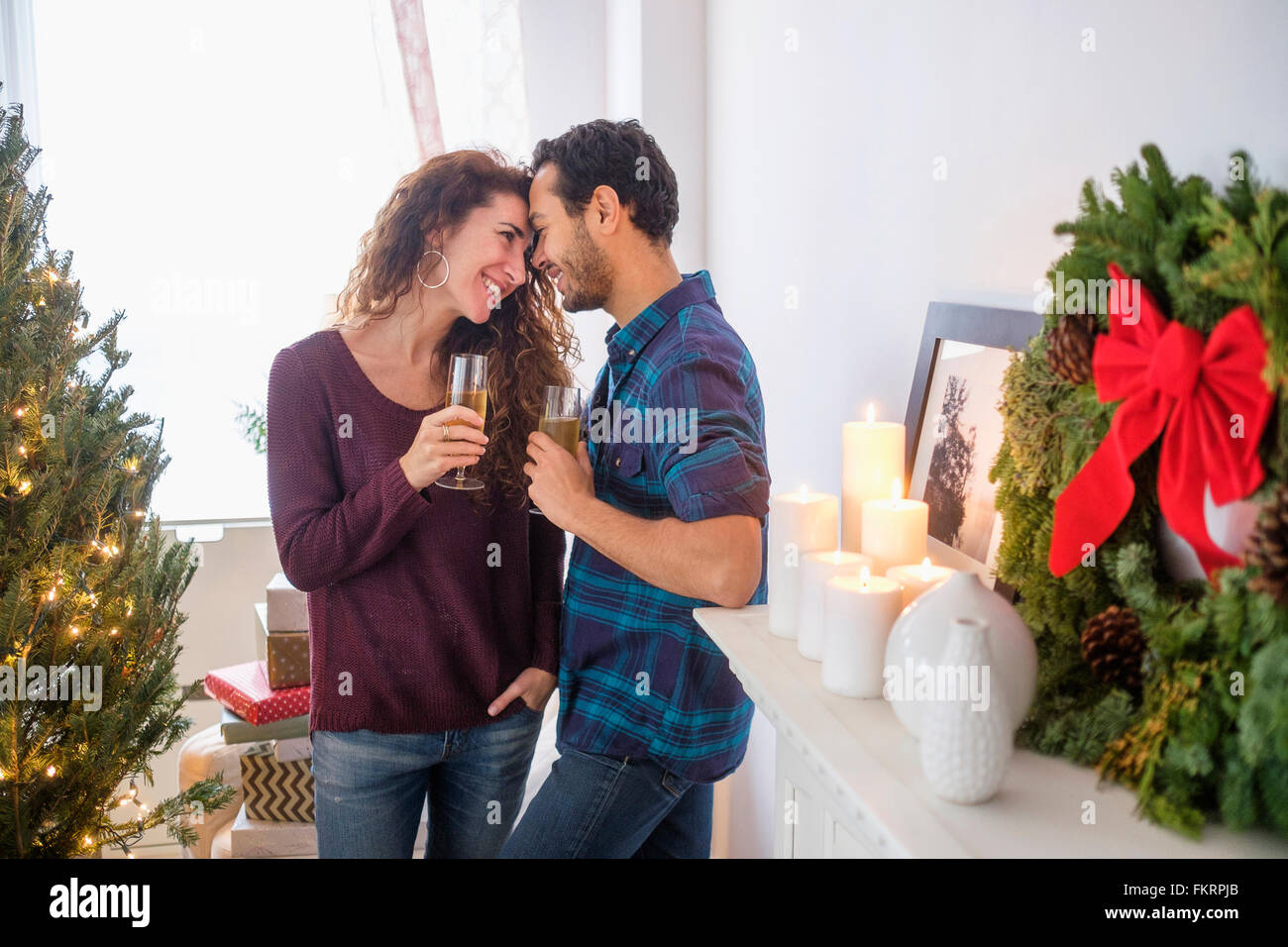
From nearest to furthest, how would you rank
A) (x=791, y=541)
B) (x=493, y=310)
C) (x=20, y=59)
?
1. (x=791, y=541)
2. (x=493, y=310)
3. (x=20, y=59)

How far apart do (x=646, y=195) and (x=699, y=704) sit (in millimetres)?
805

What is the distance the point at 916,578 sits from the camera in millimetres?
997

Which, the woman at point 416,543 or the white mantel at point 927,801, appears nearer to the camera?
the white mantel at point 927,801

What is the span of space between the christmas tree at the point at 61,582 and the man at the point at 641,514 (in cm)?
70

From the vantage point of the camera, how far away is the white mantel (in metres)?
0.68

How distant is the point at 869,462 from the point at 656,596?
0.39 m

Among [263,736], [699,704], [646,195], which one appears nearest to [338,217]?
[263,736]

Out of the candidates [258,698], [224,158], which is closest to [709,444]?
[258,698]

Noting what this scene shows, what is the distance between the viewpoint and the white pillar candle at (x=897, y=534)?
1.08m

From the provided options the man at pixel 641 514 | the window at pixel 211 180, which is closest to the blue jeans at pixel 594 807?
the man at pixel 641 514

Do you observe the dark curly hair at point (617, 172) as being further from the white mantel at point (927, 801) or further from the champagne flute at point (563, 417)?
the white mantel at point (927, 801)

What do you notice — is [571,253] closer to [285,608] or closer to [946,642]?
[946,642]

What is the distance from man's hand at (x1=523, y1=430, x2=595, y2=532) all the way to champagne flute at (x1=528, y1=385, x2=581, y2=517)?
17 millimetres
